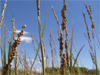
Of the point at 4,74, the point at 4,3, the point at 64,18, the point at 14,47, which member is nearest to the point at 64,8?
the point at 64,18

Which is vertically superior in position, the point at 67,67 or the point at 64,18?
the point at 64,18

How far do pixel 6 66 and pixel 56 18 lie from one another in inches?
33.2

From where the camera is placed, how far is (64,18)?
2.66ft

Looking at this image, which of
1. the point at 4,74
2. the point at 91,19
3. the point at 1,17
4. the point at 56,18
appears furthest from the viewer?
the point at 91,19

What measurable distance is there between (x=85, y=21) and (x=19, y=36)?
1.48 m

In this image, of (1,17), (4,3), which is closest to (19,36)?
(1,17)

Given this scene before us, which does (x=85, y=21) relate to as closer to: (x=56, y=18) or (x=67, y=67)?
(x=56, y=18)

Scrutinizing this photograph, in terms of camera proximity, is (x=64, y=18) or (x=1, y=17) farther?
(x=1, y=17)

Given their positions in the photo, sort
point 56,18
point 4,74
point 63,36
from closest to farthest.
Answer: point 4,74
point 63,36
point 56,18

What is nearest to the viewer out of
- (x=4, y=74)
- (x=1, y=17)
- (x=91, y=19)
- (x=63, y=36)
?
(x=4, y=74)

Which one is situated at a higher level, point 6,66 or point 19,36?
point 19,36

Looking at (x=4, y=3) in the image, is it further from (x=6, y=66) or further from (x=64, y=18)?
(x=6, y=66)

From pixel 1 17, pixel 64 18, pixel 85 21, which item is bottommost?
pixel 64 18

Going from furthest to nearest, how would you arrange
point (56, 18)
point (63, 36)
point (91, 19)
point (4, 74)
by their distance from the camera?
1. point (91, 19)
2. point (56, 18)
3. point (63, 36)
4. point (4, 74)
